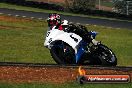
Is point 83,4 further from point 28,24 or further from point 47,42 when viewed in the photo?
point 47,42

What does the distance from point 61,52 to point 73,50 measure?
452 millimetres

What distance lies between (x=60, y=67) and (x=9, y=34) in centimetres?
1468

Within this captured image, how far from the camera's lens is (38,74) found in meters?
13.2

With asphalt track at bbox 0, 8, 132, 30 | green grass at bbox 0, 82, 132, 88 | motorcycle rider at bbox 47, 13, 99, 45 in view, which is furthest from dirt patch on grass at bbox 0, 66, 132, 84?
asphalt track at bbox 0, 8, 132, 30

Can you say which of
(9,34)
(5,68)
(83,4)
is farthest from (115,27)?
(5,68)

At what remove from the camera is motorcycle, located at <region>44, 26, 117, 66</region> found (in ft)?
50.1

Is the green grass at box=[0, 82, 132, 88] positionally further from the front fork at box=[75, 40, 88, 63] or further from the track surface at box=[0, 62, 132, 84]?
the front fork at box=[75, 40, 88, 63]

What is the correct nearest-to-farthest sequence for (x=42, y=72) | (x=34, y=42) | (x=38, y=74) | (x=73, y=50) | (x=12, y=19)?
(x=38, y=74), (x=42, y=72), (x=73, y=50), (x=34, y=42), (x=12, y=19)

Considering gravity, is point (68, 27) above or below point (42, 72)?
above

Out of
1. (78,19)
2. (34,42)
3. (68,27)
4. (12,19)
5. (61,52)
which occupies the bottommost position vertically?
(78,19)

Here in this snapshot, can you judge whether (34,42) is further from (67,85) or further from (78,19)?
(67,85)

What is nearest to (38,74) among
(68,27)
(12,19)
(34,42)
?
(68,27)

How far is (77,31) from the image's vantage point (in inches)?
613

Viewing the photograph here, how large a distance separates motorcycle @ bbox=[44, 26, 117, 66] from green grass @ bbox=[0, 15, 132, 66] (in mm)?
4416
